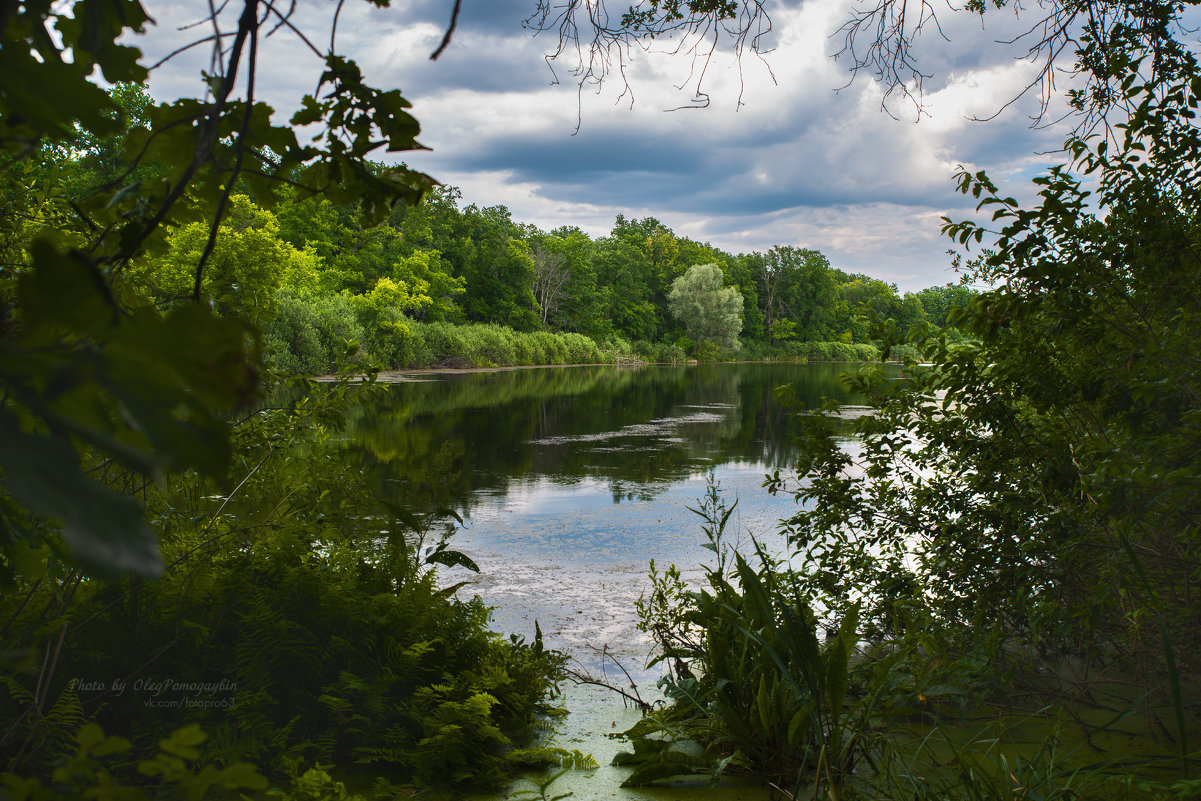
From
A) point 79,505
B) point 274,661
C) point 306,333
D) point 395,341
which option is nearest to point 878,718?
point 274,661

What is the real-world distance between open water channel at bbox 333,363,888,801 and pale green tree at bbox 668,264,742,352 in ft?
130

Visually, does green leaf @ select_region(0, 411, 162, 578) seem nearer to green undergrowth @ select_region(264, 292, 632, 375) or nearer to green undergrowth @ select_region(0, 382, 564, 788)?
green undergrowth @ select_region(0, 382, 564, 788)

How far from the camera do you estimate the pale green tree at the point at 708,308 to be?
62.4 metres

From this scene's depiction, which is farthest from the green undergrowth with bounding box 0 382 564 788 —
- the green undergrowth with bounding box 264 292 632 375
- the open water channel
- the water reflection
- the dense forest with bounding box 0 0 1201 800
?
the green undergrowth with bounding box 264 292 632 375

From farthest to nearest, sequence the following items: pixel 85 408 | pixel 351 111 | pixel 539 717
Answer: pixel 539 717, pixel 351 111, pixel 85 408

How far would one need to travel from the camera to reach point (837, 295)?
77.9 metres

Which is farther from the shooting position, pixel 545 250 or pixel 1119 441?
pixel 545 250

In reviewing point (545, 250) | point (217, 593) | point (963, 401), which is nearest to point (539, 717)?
point (217, 593)

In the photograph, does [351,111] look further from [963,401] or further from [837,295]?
[837,295]

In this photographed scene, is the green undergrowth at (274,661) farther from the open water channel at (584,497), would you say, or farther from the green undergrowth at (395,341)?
the green undergrowth at (395,341)

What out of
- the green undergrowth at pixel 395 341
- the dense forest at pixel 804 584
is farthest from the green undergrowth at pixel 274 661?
the green undergrowth at pixel 395 341

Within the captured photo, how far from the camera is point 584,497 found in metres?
10.0

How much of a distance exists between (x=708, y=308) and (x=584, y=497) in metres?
54.2

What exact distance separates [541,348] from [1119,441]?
42.6m
